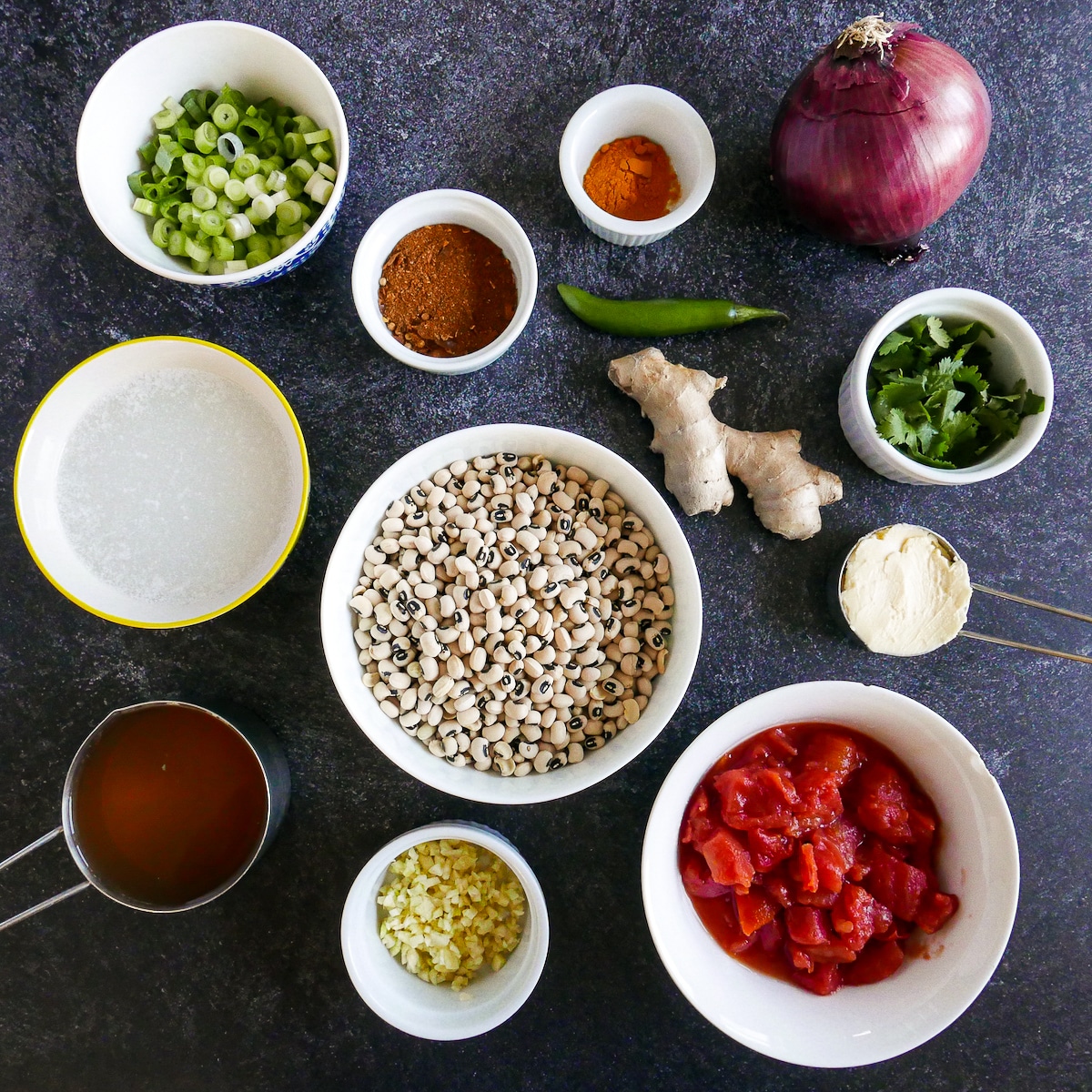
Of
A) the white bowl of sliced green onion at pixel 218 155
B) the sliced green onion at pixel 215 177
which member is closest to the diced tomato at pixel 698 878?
the white bowl of sliced green onion at pixel 218 155

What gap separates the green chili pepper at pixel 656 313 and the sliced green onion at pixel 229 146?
24.1 inches

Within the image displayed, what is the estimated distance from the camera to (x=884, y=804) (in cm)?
131

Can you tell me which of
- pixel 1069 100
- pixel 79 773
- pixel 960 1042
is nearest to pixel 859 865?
pixel 960 1042

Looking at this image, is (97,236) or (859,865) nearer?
(859,865)

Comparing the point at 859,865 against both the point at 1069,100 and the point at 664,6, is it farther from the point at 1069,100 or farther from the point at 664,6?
the point at 664,6

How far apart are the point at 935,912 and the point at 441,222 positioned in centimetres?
146

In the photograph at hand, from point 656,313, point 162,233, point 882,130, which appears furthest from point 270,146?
point 882,130

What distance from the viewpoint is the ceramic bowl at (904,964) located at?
4.03ft

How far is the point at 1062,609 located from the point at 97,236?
192 centimetres

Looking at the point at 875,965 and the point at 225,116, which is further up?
the point at 225,116

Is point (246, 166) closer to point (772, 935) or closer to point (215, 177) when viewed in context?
point (215, 177)

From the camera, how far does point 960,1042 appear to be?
1.49m

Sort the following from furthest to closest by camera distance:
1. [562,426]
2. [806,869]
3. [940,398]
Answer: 1. [562,426]
2. [940,398]
3. [806,869]

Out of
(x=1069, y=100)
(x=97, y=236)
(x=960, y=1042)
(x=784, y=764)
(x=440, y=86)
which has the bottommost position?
(x=960, y=1042)
